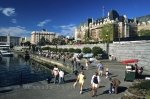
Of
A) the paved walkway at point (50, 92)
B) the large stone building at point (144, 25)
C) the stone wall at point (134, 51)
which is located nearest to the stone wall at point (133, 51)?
the stone wall at point (134, 51)

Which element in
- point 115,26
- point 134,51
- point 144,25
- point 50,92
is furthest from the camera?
point 144,25

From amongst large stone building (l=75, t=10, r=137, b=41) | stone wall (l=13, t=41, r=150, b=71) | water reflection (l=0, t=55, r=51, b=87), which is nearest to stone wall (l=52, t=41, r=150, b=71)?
stone wall (l=13, t=41, r=150, b=71)

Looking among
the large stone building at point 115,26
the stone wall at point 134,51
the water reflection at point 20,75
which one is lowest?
the water reflection at point 20,75

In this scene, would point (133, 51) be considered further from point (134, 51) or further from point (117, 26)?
point (117, 26)

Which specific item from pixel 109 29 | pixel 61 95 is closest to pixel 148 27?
pixel 109 29

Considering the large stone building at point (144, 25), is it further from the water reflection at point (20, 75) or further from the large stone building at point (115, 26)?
the water reflection at point (20, 75)

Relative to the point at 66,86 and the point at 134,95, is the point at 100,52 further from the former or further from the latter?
the point at 134,95

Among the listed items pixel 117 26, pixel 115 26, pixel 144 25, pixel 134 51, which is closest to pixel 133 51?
pixel 134 51

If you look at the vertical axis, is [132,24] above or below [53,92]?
above

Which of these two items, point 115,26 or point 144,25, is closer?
point 115,26

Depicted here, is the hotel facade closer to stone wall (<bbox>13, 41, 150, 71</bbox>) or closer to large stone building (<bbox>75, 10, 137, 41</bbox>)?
large stone building (<bbox>75, 10, 137, 41</bbox>)

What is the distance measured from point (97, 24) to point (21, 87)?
149 m

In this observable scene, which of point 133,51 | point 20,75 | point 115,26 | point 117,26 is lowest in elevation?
point 20,75

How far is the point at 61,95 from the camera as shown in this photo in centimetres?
2317
